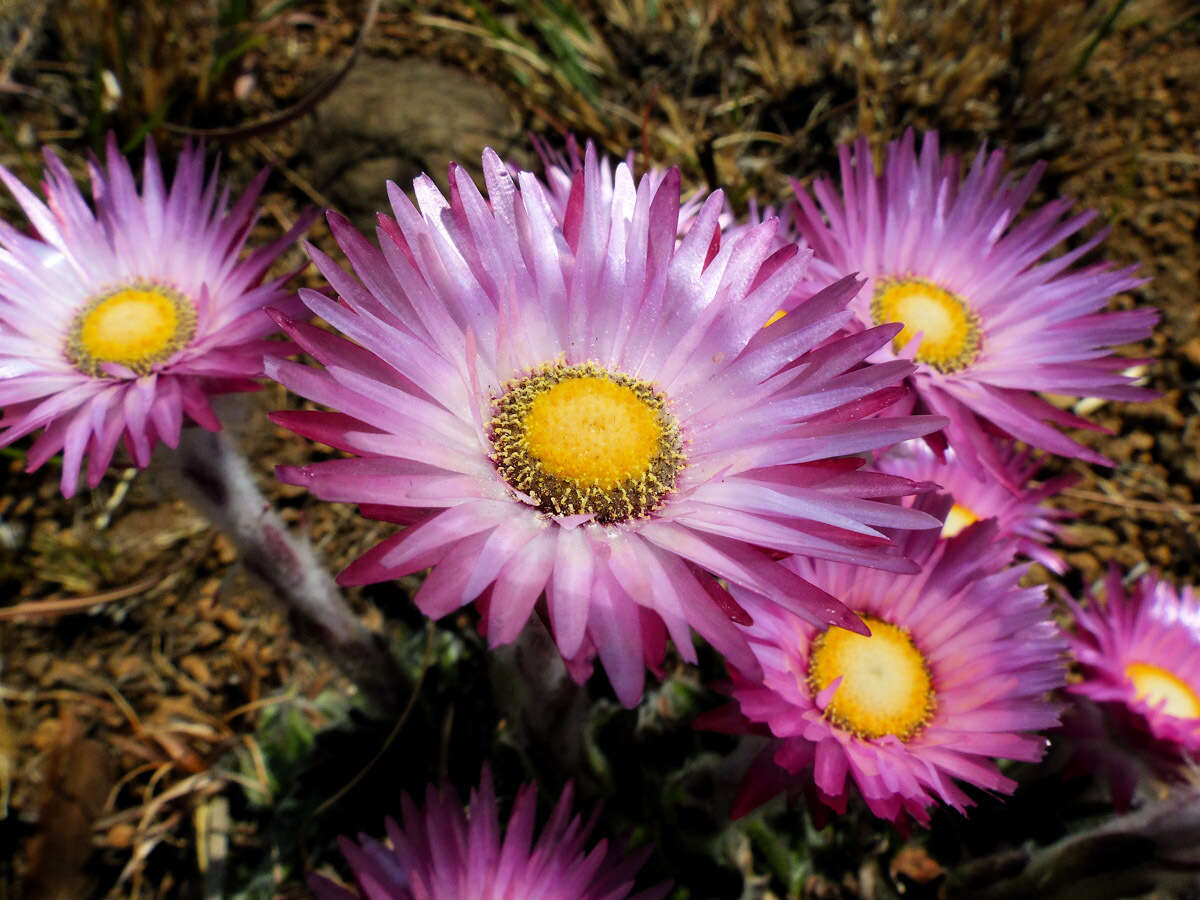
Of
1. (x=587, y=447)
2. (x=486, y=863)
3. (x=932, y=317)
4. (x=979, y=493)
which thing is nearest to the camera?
(x=587, y=447)

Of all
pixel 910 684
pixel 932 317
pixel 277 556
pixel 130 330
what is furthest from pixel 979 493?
pixel 130 330

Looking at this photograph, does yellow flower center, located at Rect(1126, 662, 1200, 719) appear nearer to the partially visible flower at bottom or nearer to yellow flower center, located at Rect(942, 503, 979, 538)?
the partially visible flower at bottom

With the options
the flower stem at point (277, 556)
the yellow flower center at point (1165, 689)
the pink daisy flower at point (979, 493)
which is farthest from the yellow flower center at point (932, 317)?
the flower stem at point (277, 556)

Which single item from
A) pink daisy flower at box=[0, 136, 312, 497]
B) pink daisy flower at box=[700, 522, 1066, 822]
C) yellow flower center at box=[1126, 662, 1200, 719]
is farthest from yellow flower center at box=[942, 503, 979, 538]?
pink daisy flower at box=[0, 136, 312, 497]

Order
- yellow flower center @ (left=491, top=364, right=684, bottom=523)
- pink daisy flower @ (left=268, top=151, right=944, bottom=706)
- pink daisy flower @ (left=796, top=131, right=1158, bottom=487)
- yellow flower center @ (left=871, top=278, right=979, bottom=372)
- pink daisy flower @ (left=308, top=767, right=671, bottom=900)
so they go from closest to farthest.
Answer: pink daisy flower @ (left=268, top=151, right=944, bottom=706), yellow flower center @ (left=491, top=364, right=684, bottom=523), pink daisy flower @ (left=308, top=767, right=671, bottom=900), pink daisy flower @ (left=796, top=131, right=1158, bottom=487), yellow flower center @ (left=871, top=278, right=979, bottom=372)

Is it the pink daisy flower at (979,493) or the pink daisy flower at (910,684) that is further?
the pink daisy flower at (979,493)

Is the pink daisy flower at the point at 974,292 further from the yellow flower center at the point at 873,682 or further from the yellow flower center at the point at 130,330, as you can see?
the yellow flower center at the point at 130,330

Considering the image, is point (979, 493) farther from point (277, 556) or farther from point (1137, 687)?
point (277, 556)
